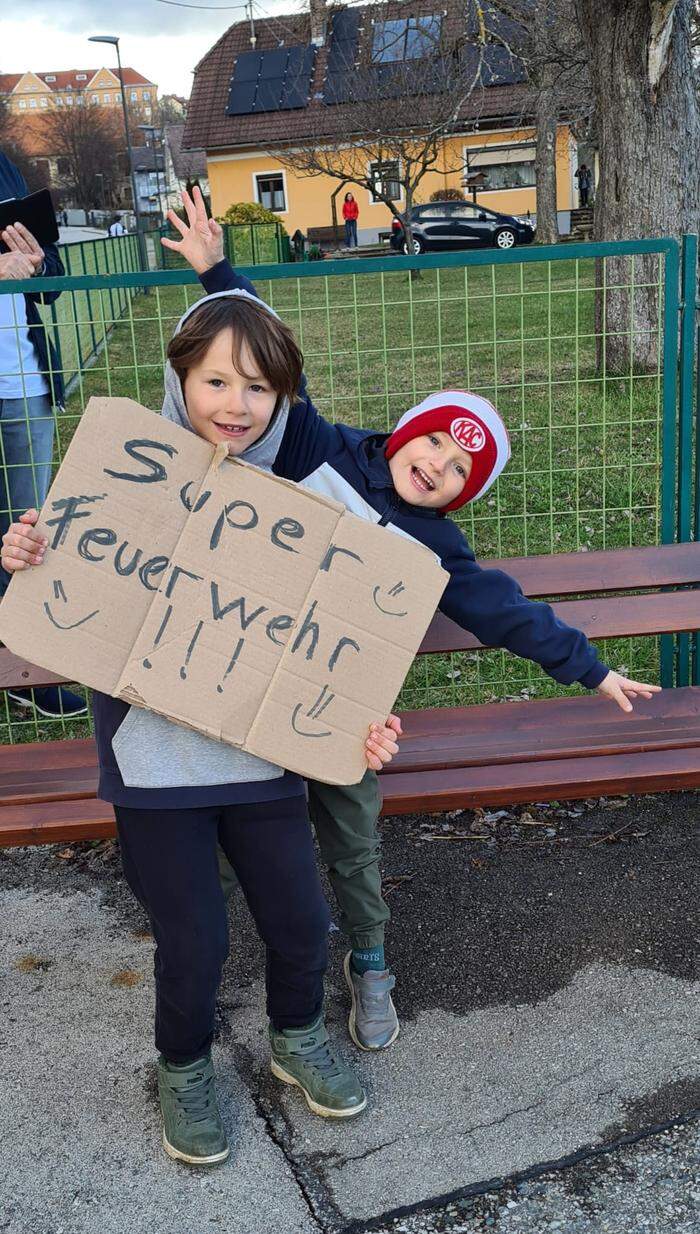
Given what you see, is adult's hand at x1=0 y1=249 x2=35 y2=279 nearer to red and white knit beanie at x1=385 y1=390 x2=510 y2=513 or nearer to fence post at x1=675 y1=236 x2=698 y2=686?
red and white knit beanie at x1=385 y1=390 x2=510 y2=513

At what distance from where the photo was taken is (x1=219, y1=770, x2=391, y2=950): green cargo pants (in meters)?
2.59

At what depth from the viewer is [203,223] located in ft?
8.45

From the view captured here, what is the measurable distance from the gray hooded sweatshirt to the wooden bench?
973mm

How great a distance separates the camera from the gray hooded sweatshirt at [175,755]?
2.18 metres

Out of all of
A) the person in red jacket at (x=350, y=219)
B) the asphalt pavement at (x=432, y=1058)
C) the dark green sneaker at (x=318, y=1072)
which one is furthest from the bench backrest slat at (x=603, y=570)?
the person in red jacket at (x=350, y=219)

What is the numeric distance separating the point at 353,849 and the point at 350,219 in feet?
120

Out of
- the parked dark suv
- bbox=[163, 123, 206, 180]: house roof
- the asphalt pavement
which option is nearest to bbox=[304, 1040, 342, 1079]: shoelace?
the asphalt pavement

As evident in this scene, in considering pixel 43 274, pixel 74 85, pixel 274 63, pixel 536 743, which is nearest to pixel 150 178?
pixel 274 63

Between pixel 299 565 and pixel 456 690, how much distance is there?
238cm

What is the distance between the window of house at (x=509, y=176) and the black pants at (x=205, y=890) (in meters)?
41.5

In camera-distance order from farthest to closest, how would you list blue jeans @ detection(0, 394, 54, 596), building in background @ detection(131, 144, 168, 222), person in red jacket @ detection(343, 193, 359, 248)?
1. building in background @ detection(131, 144, 168, 222)
2. person in red jacket @ detection(343, 193, 359, 248)
3. blue jeans @ detection(0, 394, 54, 596)

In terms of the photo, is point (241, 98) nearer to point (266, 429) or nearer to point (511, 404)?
point (511, 404)

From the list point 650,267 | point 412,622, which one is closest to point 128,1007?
point 412,622

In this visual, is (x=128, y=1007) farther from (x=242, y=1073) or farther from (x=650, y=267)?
(x=650, y=267)
